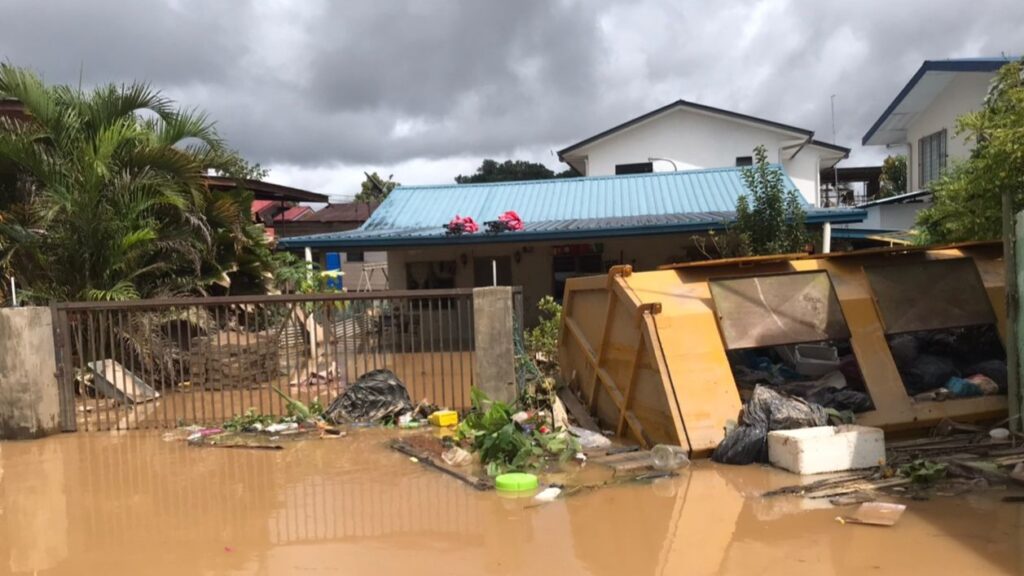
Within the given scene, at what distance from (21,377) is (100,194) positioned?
335 cm

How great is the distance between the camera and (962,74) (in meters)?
16.7

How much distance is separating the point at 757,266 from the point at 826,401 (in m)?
1.44

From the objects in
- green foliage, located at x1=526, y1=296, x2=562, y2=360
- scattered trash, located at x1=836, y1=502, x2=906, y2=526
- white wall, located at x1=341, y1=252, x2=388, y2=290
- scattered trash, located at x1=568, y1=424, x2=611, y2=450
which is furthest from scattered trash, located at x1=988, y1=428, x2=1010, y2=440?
white wall, located at x1=341, y1=252, x2=388, y2=290

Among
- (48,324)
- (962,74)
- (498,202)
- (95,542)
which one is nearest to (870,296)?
(95,542)

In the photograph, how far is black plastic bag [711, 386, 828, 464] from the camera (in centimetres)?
600

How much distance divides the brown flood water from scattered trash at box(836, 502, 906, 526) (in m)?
0.07

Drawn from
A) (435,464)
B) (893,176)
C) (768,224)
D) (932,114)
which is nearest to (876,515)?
(435,464)

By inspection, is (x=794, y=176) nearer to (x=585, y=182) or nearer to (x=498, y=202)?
(x=585, y=182)

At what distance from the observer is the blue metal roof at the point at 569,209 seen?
14.2 meters

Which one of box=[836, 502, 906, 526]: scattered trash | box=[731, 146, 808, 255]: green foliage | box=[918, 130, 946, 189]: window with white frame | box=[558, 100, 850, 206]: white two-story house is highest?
box=[558, 100, 850, 206]: white two-story house

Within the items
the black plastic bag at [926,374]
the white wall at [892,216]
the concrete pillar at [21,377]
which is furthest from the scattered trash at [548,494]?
the white wall at [892,216]

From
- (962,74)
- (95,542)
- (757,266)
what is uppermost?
(962,74)

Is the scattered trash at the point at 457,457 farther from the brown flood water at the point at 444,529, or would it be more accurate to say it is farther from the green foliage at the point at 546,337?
the green foliage at the point at 546,337

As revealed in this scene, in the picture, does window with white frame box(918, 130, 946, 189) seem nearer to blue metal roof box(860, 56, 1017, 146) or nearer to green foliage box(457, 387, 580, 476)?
blue metal roof box(860, 56, 1017, 146)
